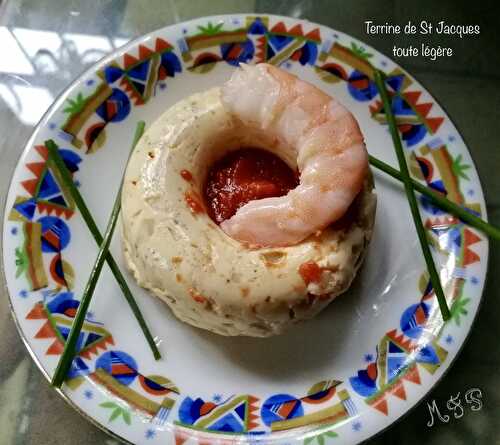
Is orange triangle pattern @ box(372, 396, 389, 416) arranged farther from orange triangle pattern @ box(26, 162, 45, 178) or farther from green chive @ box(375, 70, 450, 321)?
orange triangle pattern @ box(26, 162, 45, 178)

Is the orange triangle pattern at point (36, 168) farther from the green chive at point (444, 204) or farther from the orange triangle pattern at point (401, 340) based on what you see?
the orange triangle pattern at point (401, 340)

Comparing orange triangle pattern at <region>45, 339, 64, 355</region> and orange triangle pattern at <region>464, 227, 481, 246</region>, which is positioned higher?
orange triangle pattern at <region>464, 227, 481, 246</region>

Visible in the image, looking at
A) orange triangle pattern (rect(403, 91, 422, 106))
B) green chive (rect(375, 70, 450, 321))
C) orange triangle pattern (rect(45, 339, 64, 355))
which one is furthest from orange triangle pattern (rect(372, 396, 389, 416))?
orange triangle pattern (rect(403, 91, 422, 106))

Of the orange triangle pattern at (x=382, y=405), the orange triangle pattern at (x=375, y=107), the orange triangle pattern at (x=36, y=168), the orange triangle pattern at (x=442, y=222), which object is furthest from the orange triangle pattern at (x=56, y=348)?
the orange triangle pattern at (x=375, y=107)

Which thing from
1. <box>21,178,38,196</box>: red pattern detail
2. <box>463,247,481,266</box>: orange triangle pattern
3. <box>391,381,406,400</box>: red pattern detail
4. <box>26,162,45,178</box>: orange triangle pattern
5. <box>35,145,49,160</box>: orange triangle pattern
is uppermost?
<box>35,145,49,160</box>: orange triangle pattern

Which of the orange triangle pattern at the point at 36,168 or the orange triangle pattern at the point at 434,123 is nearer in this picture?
the orange triangle pattern at the point at 36,168

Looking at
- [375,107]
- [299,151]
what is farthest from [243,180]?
[375,107]
